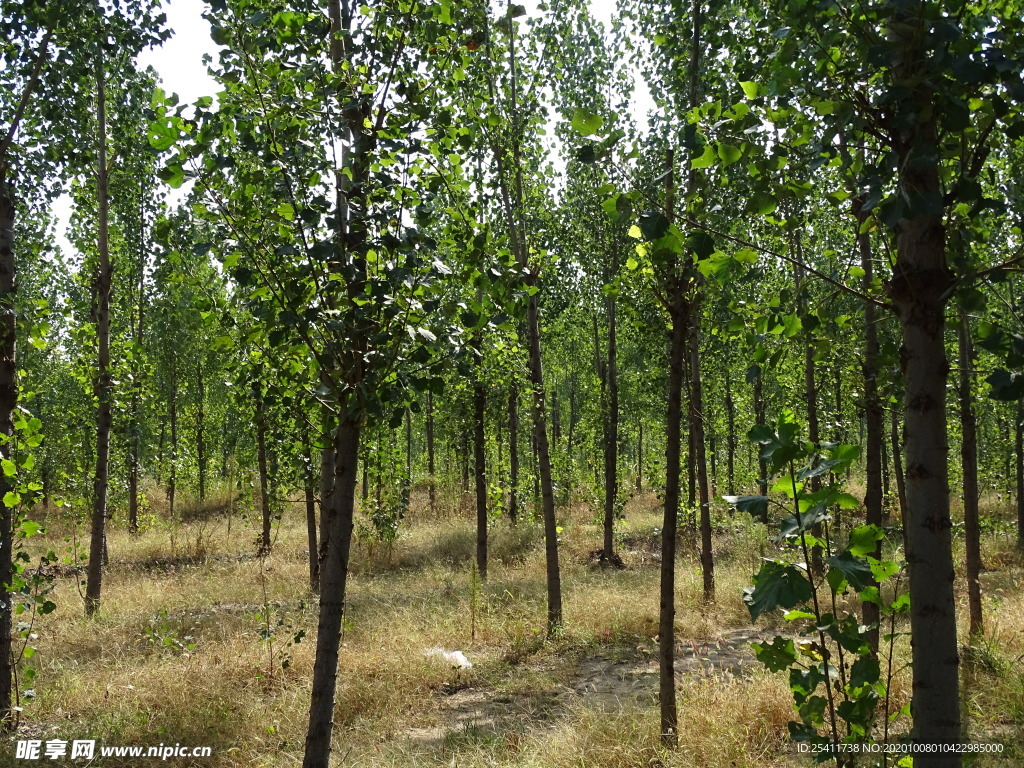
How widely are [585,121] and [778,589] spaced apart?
1444 millimetres

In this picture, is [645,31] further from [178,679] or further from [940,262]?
[178,679]

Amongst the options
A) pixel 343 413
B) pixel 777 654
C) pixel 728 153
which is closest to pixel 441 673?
pixel 343 413

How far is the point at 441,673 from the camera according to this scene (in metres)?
6.74

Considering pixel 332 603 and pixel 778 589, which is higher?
pixel 778 589

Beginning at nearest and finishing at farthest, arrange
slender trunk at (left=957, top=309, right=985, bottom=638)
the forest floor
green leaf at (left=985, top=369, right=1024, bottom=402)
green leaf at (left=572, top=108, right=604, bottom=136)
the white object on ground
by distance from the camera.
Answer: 1. green leaf at (left=985, top=369, right=1024, bottom=402)
2. green leaf at (left=572, top=108, right=604, bottom=136)
3. the forest floor
4. slender trunk at (left=957, top=309, right=985, bottom=638)
5. the white object on ground

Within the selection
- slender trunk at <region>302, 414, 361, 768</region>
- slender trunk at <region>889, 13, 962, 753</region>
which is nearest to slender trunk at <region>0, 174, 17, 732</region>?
slender trunk at <region>302, 414, 361, 768</region>

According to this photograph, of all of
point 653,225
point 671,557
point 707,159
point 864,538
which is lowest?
point 671,557

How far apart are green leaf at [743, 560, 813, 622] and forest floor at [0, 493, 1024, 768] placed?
2.76m

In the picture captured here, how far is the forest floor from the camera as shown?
463 cm

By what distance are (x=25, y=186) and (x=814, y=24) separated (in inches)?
250

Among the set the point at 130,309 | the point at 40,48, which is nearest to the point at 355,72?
the point at 40,48

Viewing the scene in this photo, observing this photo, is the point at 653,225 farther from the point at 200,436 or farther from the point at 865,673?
the point at 200,436

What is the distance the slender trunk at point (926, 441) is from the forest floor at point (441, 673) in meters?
2.62

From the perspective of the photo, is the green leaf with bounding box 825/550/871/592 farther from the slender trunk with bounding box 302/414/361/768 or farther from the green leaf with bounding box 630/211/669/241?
the slender trunk with bounding box 302/414/361/768
